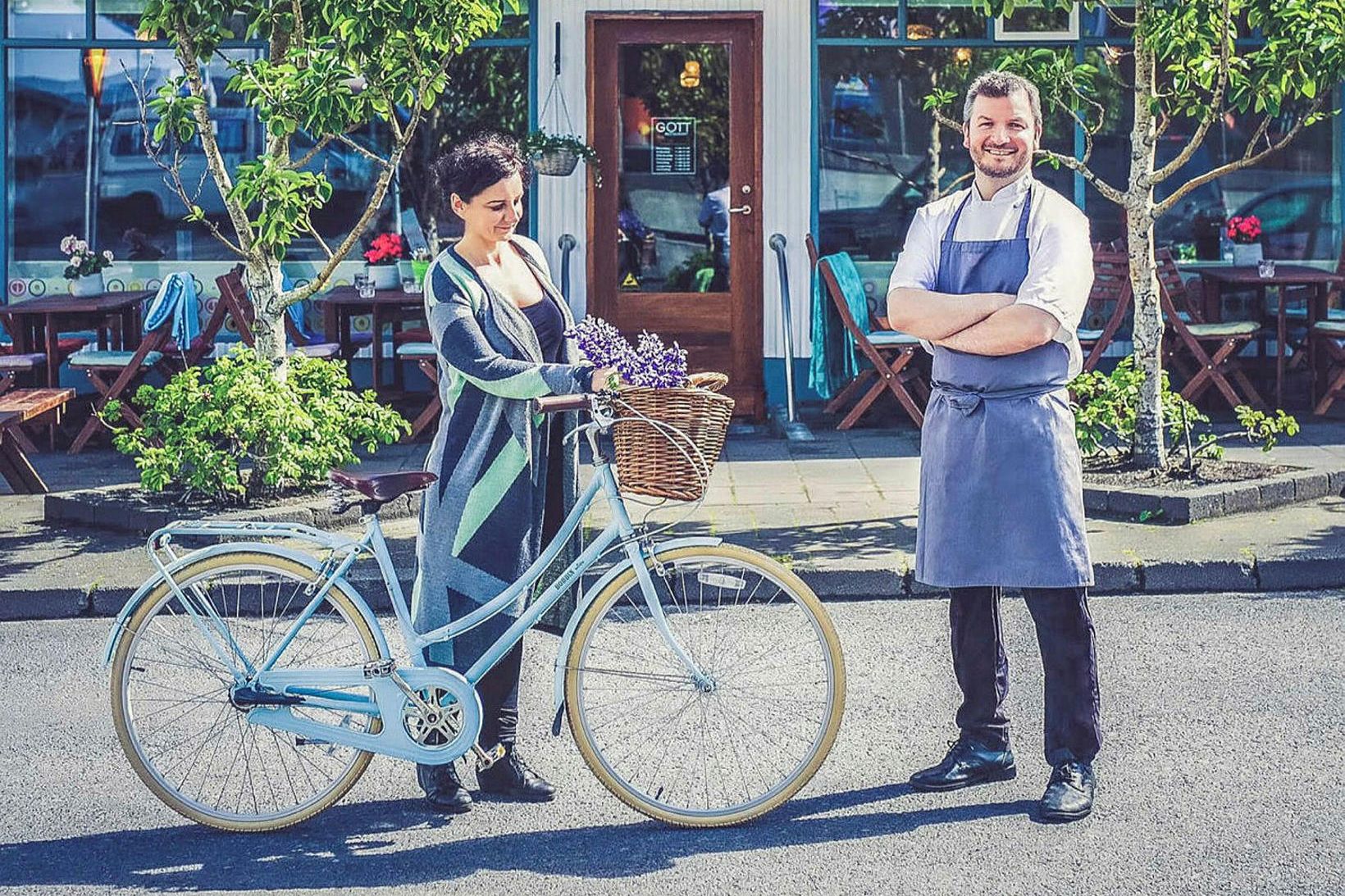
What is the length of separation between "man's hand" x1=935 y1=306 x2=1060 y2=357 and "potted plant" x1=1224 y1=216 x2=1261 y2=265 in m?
8.52

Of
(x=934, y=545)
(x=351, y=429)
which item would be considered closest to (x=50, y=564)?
(x=351, y=429)

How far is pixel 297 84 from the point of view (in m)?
8.81

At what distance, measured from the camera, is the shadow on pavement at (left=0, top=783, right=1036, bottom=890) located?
16.3 ft

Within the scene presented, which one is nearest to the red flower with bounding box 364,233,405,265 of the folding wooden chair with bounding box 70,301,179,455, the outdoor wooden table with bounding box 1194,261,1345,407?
the folding wooden chair with bounding box 70,301,179,455

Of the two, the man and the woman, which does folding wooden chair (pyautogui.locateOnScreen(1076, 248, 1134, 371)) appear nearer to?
the man

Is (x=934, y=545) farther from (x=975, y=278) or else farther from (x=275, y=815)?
(x=275, y=815)

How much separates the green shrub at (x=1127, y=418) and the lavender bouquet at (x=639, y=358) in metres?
5.07

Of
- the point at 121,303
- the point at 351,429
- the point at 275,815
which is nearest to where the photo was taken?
the point at 275,815

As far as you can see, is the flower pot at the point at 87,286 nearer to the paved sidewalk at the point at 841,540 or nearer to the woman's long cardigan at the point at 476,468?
the paved sidewalk at the point at 841,540

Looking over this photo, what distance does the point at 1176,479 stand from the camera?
9.80 meters

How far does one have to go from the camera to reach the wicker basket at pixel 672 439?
497 centimetres

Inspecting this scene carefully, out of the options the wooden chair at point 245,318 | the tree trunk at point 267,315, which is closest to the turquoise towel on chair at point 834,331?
the wooden chair at point 245,318

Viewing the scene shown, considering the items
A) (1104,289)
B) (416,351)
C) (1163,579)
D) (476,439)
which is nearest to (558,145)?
(416,351)

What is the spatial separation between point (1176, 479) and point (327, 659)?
5556 millimetres
